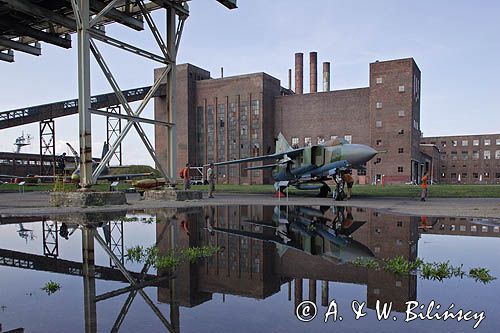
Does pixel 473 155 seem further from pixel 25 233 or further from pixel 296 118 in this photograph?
pixel 25 233

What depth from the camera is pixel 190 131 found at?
68125 millimetres

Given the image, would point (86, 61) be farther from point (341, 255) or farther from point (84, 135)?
point (341, 255)

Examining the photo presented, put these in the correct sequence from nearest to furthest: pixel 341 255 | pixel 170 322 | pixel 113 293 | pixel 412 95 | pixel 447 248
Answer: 1. pixel 170 322
2. pixel 113 293
3. pixel 341 255
4. pixel 447 248
5. pixel 412 95

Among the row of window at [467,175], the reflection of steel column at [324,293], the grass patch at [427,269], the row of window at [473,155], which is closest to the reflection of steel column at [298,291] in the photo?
the reflection of steel column at [324,293]

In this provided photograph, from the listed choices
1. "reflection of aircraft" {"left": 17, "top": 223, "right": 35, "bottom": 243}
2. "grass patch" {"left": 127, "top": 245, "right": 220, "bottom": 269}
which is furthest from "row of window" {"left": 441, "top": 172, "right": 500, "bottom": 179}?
"reflection of aircraft" {"left": 17, "top": 223, "right": 35, "bottom": 243}

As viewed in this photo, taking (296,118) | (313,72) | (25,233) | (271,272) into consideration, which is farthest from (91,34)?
(313,72)

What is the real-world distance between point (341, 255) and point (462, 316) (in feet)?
7.49

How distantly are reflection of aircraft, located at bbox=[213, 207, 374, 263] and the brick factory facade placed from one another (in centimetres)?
5081

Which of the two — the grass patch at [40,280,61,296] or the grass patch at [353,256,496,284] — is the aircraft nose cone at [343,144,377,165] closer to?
the grass patch at [353,256,496,284]

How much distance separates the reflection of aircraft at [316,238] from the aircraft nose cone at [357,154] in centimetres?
973

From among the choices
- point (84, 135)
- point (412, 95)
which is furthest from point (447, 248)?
point (412, 95)

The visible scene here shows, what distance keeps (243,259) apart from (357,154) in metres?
14.5

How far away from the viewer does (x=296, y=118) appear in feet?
213

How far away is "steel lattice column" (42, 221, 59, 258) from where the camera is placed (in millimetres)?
5721
